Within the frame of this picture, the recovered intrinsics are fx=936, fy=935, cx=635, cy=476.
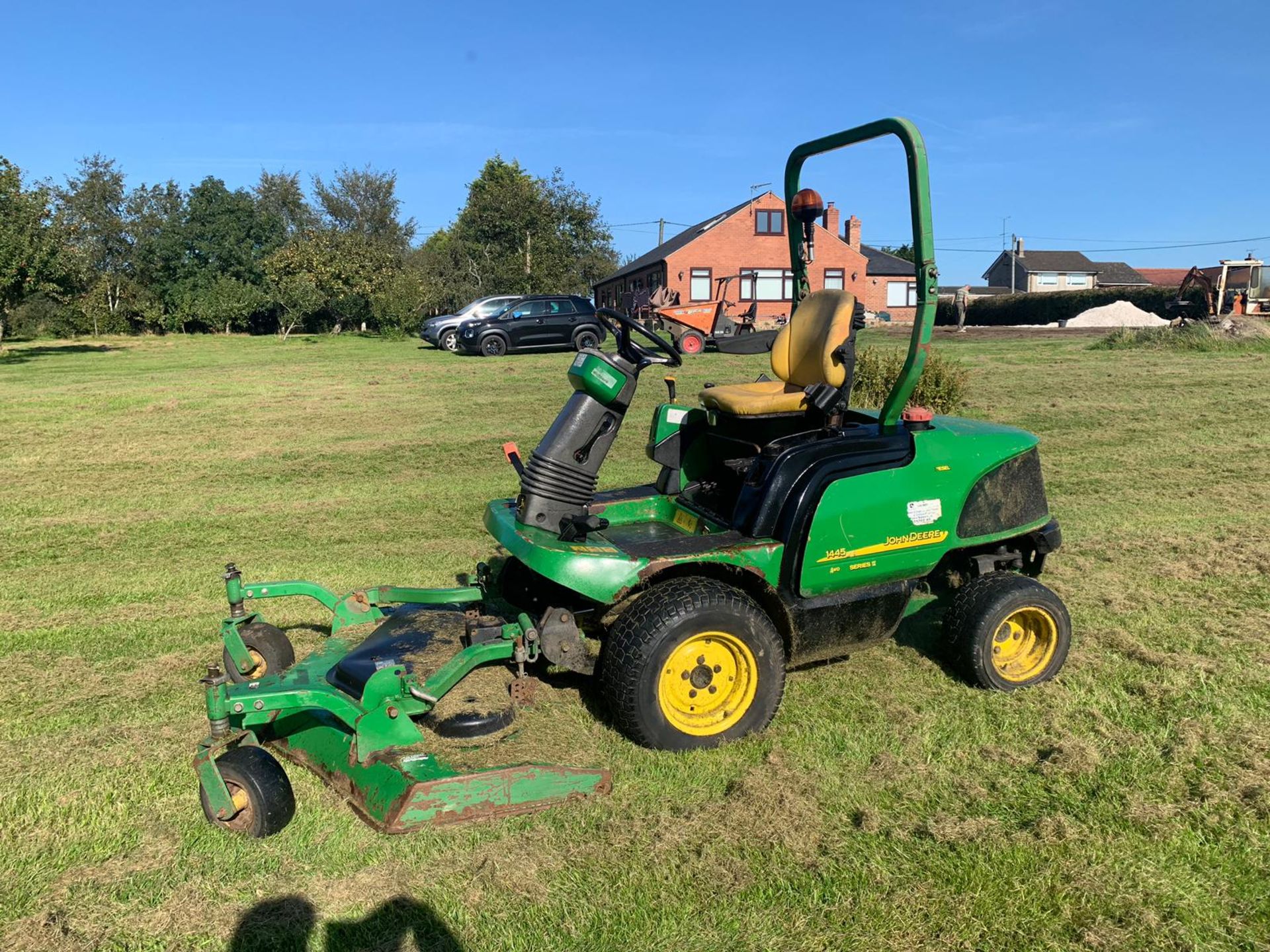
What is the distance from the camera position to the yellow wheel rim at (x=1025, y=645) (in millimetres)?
4414

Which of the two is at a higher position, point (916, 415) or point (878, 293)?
point (878, 293)

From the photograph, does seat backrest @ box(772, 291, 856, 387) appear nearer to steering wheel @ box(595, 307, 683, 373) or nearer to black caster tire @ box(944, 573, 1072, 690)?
steering wheel @ box(595, 307, 683, 373)

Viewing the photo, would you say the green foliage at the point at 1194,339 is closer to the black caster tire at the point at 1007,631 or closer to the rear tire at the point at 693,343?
the rear tire at the point at 693,343

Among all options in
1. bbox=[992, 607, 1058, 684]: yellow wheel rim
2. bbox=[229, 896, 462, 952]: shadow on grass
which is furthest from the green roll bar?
bbox=[229, 896, 462, 952]: shadow on grass

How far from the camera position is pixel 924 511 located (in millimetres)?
4121

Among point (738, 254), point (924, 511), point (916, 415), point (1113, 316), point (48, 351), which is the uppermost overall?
point (738, 254)

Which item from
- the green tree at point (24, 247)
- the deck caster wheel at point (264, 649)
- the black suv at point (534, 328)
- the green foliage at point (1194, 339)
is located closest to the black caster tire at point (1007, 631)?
the deck caster wheel at point (264, 649)

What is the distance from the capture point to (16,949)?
2652 millimetres

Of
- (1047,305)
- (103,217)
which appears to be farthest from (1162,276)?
(103,217)

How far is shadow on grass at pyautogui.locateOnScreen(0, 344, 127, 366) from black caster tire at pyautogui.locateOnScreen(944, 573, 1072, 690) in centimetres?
2355

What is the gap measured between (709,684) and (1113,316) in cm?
3757

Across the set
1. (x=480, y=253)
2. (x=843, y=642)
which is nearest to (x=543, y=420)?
(x=843, y=642)

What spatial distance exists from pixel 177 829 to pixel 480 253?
46714mm

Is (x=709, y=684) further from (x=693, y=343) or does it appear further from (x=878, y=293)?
(x=878, y=293)
